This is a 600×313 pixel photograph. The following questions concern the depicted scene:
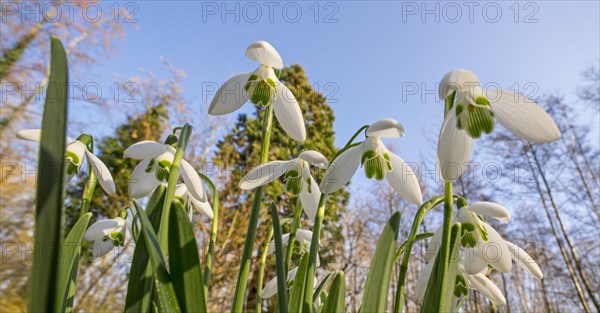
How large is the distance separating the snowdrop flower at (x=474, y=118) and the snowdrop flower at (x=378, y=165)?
208mm

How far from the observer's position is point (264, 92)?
42.1 inches

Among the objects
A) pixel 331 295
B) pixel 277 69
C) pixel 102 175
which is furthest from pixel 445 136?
pixel 102 175

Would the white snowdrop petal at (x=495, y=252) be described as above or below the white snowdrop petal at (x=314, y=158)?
below

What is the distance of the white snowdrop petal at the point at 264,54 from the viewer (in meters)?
1.04

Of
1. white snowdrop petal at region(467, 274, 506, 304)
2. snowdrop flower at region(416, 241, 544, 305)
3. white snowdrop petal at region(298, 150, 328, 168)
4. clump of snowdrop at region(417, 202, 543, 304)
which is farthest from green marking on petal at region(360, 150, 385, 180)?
white snowdrop petal at region(467, 274, 506, 304)

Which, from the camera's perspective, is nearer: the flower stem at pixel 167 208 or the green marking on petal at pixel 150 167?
the flower stem at pixel 167 208

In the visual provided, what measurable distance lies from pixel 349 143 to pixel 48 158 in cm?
79

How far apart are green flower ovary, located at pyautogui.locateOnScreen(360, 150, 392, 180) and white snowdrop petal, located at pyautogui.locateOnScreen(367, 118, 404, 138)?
0.06 m

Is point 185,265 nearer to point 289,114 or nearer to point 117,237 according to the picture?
point 289,114

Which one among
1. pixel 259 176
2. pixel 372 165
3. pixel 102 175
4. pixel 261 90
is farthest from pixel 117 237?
pixel 372 165

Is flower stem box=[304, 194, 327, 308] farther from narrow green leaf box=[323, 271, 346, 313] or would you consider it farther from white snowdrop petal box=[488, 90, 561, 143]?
white snowdrop petal box=[488, 90, 561, 143]

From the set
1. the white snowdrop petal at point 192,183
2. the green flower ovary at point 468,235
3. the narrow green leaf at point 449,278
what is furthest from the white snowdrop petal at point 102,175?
the green flower ovary at point 468,235

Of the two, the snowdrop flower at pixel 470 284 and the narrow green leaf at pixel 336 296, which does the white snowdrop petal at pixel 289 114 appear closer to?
the narrow green leaf at pixel 336 296

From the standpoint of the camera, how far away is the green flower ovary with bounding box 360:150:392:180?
107cm
